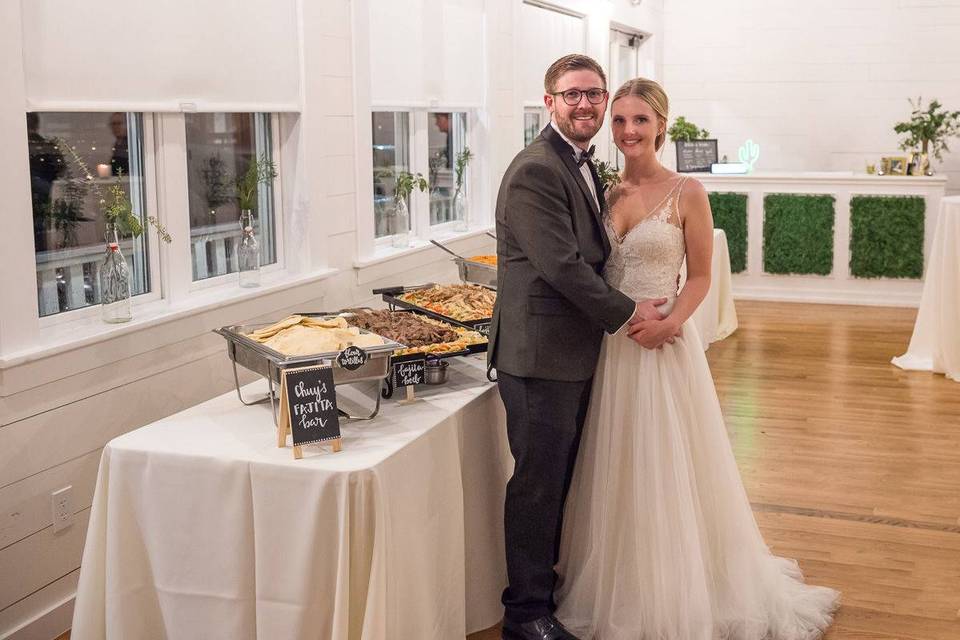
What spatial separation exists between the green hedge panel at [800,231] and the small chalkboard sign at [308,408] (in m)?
7.24

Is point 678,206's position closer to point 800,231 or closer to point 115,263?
point 115,263

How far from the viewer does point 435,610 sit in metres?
2.96

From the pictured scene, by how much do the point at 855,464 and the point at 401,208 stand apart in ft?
8.29

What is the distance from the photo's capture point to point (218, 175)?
4.11 m

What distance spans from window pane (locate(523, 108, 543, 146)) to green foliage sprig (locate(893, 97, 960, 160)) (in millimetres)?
3291

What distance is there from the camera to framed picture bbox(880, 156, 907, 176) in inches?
358

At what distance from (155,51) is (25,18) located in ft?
1.80

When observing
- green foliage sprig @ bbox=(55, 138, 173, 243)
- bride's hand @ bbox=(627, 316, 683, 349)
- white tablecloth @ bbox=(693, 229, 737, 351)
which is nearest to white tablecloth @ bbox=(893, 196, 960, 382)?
white tablecloth @ bbox=(693, 229, 737, 351)

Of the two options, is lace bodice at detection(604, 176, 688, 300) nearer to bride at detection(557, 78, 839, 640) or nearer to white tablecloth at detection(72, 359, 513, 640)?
bride at detection(557, 78, 839, 640)

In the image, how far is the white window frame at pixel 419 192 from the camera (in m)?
5.00

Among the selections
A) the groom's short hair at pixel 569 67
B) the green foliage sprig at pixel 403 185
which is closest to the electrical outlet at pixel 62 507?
the groom's short hair at pixel 569 67

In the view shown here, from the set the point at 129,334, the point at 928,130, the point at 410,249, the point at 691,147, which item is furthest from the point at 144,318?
the point at 928,130

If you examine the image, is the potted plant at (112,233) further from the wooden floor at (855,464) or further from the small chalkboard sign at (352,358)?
the wooden floor at (855,464)

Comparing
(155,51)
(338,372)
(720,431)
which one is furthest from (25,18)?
(720,431)
